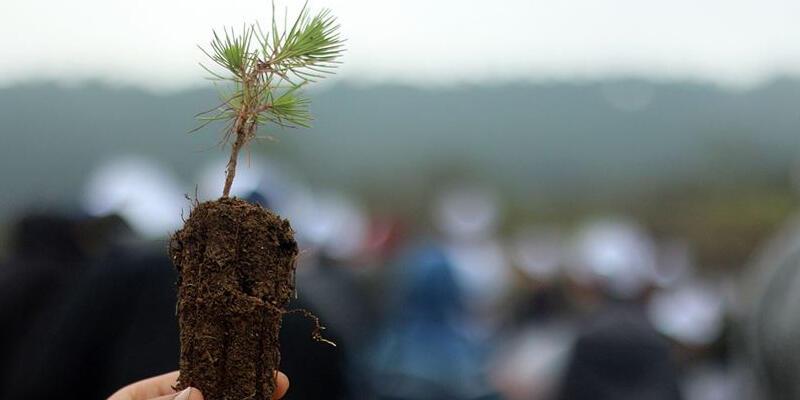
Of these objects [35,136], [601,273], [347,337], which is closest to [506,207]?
[601,273]

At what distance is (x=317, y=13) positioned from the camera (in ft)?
3.52

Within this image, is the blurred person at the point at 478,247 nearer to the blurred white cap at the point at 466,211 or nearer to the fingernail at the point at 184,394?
the blurred white cap at the point at 466,211

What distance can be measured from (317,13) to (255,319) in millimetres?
364

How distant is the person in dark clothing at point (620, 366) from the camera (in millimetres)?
2133

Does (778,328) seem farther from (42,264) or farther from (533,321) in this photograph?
(42,264)

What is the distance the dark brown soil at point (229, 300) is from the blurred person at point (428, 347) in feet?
4.84

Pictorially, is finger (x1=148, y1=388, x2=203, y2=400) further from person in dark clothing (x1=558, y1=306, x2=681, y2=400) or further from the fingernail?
person in dark clothing (x1=558, y1=306, x2=681, y2=400)

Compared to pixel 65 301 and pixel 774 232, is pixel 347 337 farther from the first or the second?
pixel 774 232

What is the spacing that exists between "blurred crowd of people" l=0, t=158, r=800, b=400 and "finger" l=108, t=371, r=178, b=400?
89cm

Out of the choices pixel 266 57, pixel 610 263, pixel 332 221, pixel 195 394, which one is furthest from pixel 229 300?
pixel 610 263

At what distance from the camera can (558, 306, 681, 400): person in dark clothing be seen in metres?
2.13

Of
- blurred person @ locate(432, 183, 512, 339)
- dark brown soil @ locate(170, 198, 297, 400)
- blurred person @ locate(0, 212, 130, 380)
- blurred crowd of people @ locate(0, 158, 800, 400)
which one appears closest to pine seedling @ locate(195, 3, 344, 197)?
→ dark brown soil @ locate(170, 198, 297, 400)

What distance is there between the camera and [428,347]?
2.45 m

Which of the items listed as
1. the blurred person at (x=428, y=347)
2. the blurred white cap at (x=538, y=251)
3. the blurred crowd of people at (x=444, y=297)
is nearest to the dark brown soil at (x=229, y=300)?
the blurred crowd of people at (x=444, y=297)
